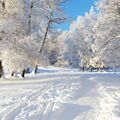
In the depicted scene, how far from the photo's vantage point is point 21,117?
10.1 m

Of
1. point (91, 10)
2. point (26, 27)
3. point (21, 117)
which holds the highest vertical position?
point (91, 10)

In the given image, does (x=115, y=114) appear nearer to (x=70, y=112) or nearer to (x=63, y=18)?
(x=70, y=112)

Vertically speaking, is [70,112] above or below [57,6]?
below

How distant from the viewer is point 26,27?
1144 inches

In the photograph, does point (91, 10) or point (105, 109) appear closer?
point (105, 109)

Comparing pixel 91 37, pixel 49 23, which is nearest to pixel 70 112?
pixel 49 23

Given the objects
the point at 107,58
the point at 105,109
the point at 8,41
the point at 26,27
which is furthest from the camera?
the point at 107,58

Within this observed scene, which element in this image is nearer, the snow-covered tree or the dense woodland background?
the dense woodland background

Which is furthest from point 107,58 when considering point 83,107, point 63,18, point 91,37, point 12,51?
point 91,37

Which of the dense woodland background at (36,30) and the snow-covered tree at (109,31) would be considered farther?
the snow-covered tree at (109,31)

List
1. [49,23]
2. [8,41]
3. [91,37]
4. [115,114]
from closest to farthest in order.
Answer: [115,114], [8,41], [49,23], [91,37]

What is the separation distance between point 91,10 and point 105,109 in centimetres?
6105

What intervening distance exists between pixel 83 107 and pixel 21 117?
3263mm

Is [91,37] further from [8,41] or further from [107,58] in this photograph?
[8,41]
